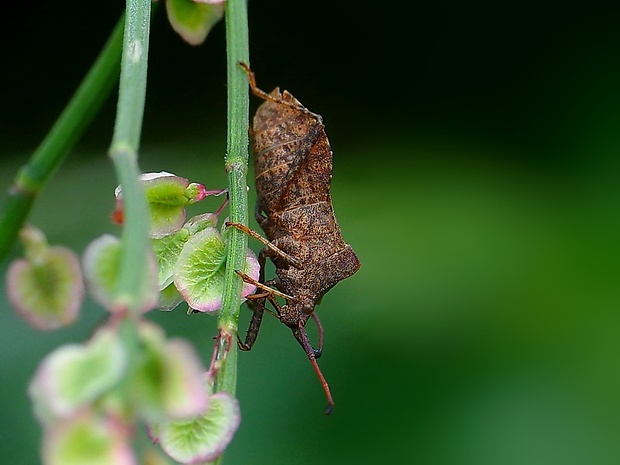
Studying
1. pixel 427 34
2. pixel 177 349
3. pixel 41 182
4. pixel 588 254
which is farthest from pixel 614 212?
pixel 177 349

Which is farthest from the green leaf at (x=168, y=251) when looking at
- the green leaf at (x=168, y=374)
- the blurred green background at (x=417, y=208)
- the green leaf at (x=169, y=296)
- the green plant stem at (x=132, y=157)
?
the blurred green background at (x=417, y=208)

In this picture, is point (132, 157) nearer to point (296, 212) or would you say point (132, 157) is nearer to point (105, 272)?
point (105, 272)

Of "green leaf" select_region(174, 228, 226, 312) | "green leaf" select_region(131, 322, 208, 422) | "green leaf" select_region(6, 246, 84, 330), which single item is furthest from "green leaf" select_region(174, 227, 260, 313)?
"green leaf" select_region(131, 322, 208, 422)

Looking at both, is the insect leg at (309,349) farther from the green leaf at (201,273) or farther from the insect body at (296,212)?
the green leaf at (201,273)

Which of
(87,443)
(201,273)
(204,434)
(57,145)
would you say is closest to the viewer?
(87,443)

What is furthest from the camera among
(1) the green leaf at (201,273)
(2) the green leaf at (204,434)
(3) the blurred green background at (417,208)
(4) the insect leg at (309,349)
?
(3) the blurred green background at (417,208)

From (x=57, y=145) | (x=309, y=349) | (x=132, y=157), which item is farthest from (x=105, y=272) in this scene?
(x=309, y=349)

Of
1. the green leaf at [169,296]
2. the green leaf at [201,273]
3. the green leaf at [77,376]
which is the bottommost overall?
the green leaf at [169,296]

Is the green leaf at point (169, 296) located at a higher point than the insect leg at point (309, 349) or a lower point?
higher
